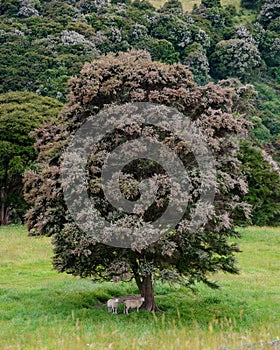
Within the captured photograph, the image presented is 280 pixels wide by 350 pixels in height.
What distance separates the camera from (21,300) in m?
16.5

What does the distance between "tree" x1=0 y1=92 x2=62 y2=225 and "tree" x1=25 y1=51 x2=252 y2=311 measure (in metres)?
23.7

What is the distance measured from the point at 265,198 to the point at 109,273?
33.0m

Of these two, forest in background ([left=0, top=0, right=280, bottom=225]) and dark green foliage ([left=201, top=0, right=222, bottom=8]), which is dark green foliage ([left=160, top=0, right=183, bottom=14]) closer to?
forest in background ([left=0, top=0, right=280, bottom=225])

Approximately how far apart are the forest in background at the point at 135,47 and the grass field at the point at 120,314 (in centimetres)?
1395

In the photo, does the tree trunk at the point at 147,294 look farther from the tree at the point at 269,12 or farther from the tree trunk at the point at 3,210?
the tree at the point at 269,12

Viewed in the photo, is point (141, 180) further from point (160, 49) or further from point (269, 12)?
point (269, 12)

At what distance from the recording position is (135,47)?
81938 millimetres

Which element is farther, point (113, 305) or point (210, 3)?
point (210, 3)

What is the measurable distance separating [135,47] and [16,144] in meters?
47.7

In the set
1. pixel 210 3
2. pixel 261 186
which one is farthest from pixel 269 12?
pixel 261 186

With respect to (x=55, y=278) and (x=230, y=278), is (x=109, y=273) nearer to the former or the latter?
(x=55, y=278)

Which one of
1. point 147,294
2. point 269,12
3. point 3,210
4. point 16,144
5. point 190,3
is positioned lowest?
point 147,294

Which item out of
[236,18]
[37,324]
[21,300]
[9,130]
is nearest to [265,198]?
[9,130]

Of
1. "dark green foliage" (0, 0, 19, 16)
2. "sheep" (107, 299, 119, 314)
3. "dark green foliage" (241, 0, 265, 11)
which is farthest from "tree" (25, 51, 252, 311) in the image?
"dark green foliage" (241, 0, 265, 11)
